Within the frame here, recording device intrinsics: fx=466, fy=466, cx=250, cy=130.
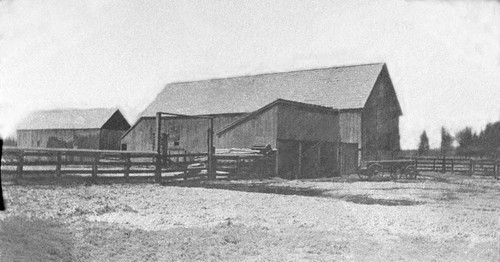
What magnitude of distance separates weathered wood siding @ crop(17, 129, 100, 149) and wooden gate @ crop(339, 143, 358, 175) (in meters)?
11.3

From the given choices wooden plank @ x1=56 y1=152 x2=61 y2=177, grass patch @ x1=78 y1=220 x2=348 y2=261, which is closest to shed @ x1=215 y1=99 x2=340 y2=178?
wooden plank @ x1=56 y1=152 x2=61 y2=177

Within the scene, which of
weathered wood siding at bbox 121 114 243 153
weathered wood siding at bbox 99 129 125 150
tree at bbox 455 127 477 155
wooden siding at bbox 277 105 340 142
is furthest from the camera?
weathered wood siding at bbox 121 114 243 153

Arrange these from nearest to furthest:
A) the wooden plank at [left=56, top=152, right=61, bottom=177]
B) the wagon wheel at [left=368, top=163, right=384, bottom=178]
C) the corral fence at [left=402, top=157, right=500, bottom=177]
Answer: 1. the wooden plank at [left=56, top=152, right=61, bottom=177]
2. the corral fence at [left=402, top=157, right=500, bottom=177]
3. the wagon wheel at [left=368, top=163, right=384, bottom=178]

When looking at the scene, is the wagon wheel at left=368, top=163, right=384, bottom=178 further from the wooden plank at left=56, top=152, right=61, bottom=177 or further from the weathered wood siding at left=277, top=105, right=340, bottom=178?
the wooden plank at left=56, top=152, right=61, bottom=177

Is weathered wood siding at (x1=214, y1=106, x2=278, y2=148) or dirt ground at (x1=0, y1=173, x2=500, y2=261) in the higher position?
weathered wood siding at (x1=214, y1=106, x2=278, y2=148)

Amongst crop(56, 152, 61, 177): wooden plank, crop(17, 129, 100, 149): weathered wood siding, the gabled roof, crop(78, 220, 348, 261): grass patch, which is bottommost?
crop(78, 220, 348, 261): grass patch

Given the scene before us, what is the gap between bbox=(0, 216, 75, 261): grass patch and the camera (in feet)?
17.3

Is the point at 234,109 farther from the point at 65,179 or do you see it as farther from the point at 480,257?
the point at 480,257

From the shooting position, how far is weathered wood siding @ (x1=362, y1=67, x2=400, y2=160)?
76.8ft

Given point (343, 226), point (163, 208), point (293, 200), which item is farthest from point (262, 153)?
point (343, 226)

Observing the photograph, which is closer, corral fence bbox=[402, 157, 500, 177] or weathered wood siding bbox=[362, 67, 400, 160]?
corral fence bbox=[402, 157, 500, 177]

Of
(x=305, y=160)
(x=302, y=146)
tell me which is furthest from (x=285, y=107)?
(x=305, y=160)

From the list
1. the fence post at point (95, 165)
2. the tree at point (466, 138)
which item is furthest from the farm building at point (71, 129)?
the tree at point (466, 138)

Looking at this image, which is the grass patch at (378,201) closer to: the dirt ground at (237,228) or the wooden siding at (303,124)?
the dirt ground at (237,228)
